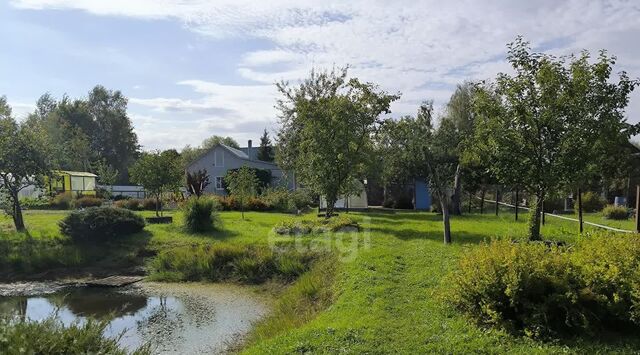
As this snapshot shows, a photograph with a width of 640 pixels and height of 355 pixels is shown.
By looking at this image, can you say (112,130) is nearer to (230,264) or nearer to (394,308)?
(230,264)

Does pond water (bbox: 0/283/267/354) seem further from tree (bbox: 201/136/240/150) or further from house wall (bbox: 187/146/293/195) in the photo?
tree (bbox: 201/136/240/150)

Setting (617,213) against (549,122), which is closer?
(549,122)

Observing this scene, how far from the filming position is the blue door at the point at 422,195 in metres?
30.2

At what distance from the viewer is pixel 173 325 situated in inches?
366

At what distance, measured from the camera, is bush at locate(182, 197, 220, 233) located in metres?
17.0

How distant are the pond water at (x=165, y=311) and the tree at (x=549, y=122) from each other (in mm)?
6400

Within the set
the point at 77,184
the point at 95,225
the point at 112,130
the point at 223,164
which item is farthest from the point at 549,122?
the point at 112,130

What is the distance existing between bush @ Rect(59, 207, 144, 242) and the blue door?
18.0 meters

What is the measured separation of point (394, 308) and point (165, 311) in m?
5.30

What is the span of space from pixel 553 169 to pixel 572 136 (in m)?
0.79

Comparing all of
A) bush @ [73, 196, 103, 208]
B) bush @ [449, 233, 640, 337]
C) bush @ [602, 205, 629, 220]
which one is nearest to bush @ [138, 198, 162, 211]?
bush @ [73, 196, 103, 208]

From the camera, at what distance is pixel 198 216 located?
55.7 ft

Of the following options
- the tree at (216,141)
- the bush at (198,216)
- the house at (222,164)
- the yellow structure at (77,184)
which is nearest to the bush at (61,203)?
the yellow structure at (77,184)

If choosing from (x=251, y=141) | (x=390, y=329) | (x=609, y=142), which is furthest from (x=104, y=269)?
(x=251, y=141)
